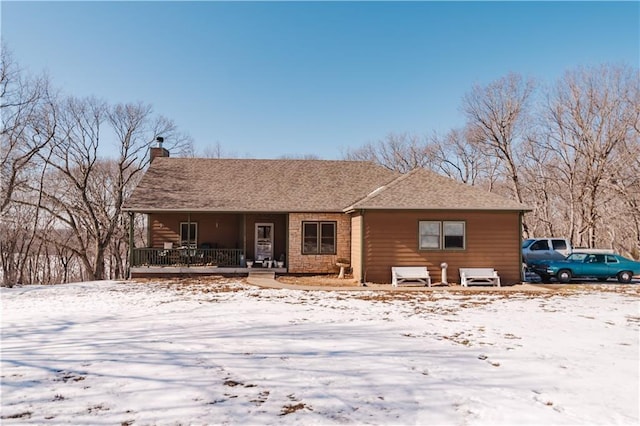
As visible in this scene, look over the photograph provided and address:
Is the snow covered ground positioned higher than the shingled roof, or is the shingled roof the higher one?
the shingled roof

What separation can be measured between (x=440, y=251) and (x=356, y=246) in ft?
10.9

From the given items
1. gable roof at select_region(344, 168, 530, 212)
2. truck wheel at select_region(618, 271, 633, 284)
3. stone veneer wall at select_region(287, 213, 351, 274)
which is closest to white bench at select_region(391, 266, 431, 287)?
gable roof at select_region(344, 168, 530, 212)

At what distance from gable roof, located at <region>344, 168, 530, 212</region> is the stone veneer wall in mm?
1055

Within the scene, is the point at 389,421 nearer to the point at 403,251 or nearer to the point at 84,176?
the point at 403,251

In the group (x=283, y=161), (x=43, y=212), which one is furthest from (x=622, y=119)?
(x=43, y=212)

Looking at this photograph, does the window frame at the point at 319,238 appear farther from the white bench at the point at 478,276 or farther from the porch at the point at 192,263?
the white bench at the point at 478,276

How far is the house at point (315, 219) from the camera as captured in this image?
586 inches

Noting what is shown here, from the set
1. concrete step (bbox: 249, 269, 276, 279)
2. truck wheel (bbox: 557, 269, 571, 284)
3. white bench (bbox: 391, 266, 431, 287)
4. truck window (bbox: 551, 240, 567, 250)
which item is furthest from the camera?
truck window (bbox: 551, 240, 567, 250)

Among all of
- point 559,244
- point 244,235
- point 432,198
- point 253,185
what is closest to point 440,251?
point 432,198

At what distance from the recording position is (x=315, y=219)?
1727cm

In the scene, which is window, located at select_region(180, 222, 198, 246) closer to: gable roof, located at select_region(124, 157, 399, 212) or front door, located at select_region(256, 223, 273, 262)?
gable roof, located at select_region(124, 157, 399, 212)

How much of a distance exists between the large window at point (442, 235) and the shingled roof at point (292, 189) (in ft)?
2.54

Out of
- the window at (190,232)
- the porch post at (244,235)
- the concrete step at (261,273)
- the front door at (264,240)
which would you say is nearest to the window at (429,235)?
the concrete step at (261,273)

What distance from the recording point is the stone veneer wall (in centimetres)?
1714
